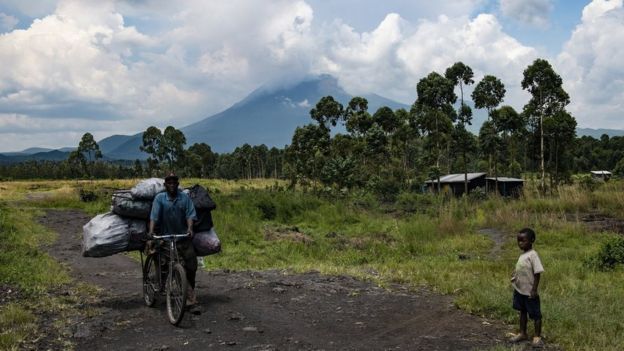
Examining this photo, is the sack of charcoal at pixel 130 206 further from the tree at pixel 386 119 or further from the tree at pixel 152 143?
the tree at pixel 152 143

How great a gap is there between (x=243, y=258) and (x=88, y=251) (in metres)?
6.46

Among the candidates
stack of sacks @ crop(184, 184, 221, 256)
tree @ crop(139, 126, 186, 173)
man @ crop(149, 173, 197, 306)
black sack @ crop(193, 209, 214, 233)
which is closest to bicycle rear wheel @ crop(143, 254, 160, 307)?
man @ crop(149, 173, 197, 306)

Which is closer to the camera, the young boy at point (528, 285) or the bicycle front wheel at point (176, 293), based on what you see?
the young boy at point (528, 285)

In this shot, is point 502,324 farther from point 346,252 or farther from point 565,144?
point 565,144

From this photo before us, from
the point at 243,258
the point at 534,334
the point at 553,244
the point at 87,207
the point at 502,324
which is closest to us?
the point at 534,334

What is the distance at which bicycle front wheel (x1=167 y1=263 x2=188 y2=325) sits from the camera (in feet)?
20.9

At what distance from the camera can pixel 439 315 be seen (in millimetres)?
7152

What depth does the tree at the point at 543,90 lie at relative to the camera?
38.5 meters

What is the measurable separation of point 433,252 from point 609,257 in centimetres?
453

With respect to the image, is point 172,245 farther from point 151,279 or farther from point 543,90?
point 543,90

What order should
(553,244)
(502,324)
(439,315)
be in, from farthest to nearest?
(553,244) → (439,315) → (502,324)

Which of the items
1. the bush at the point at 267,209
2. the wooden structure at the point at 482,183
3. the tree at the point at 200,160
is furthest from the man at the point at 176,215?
the tree at the point at 200,160

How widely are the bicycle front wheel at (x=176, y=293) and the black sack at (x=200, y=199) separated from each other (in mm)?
1188

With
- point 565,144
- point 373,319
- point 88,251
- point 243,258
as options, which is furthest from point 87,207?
point 565,144
